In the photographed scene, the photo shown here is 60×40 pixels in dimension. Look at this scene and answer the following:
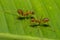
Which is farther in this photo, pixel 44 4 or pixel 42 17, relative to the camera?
pixel 44 4

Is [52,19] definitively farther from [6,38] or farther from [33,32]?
[6,38]

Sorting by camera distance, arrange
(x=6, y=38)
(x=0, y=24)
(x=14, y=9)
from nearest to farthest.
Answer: (x=6, y=38)
(x=0, y=24)
(x=14, y=9)

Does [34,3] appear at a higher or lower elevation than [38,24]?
higher

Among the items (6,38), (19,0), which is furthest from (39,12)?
(6,38)

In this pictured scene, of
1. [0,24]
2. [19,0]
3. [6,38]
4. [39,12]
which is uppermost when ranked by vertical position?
[19,0]

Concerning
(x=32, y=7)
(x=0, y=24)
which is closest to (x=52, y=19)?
(x=32, y=7)

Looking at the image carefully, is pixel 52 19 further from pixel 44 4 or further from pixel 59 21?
pixel 44 4

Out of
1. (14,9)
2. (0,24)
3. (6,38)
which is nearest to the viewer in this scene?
(6,38)
